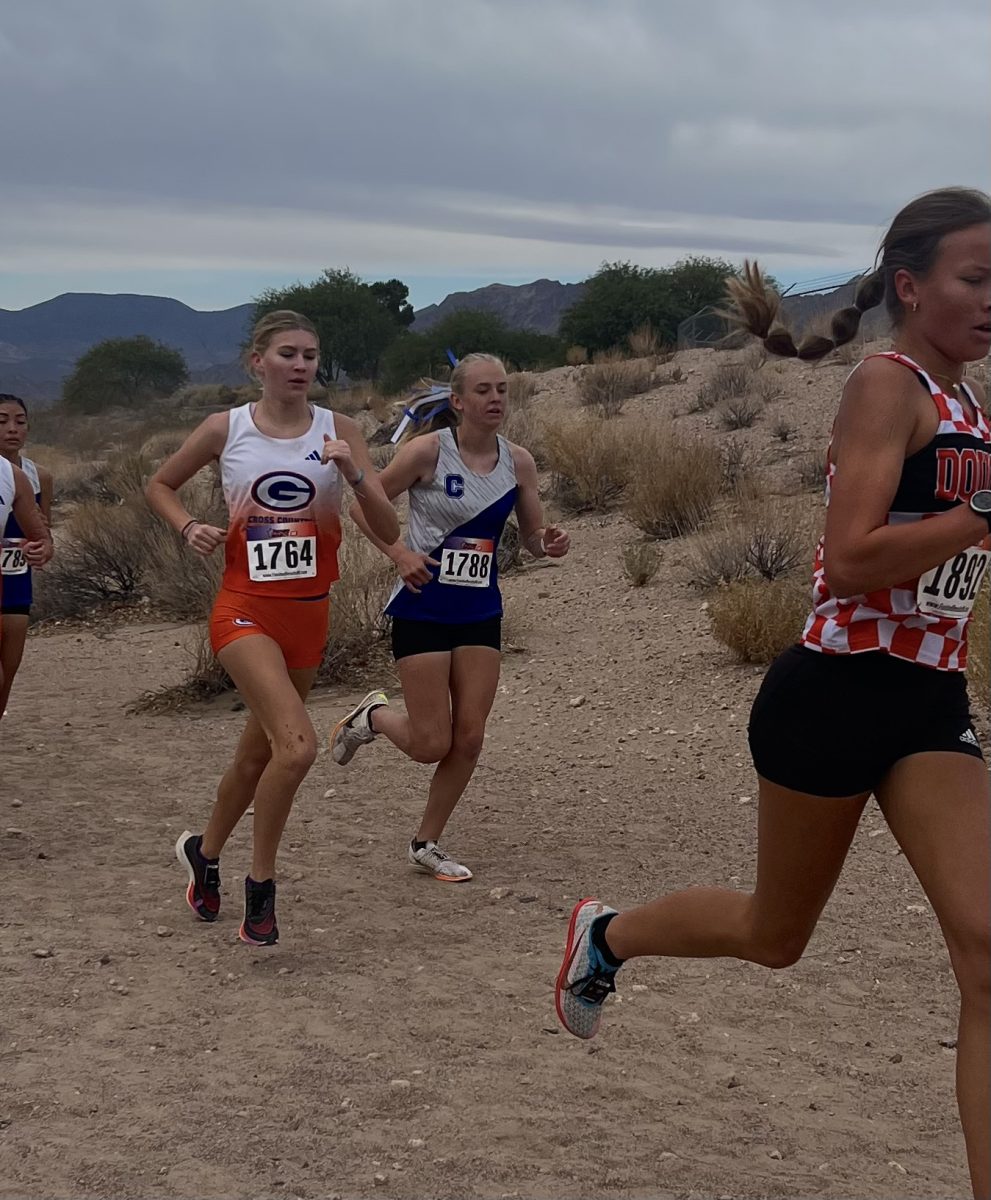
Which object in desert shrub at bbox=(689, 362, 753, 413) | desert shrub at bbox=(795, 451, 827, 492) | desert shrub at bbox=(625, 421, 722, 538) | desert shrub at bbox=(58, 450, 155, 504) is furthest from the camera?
desert shrub at bbox=(689, 362, 753, 413)

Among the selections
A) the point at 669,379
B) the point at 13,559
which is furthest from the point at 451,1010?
the point at 669,379

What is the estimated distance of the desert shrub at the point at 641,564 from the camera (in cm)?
1322

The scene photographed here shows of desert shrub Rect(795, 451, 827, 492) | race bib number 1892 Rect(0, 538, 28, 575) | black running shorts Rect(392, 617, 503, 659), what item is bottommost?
desert shrub Rect(795, 451, 827, 492)

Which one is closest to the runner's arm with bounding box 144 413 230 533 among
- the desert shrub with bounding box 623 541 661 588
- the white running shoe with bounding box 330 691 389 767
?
the white running shoe with bounding box 330 691 389 767

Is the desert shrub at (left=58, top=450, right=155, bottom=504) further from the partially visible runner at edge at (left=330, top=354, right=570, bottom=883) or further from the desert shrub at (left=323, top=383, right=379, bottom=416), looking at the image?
the partially visible runner at edge at (left=330, top=354, right=570, bottom=883)

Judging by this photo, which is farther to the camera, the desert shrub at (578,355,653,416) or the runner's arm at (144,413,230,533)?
the desert shrub at (578,355,653,416)

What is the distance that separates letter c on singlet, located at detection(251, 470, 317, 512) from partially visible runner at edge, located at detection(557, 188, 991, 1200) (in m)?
2.56

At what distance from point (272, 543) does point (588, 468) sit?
12268 millimetres

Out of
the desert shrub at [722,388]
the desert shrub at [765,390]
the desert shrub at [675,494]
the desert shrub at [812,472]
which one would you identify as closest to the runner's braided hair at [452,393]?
the desert shrub at [675,494]

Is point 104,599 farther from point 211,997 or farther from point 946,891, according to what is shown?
point 946,891

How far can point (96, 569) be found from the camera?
1570 centimetres

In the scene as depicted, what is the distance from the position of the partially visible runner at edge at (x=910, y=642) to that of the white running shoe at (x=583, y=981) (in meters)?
0.75

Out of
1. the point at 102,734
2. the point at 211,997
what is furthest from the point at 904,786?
the point at 102,734

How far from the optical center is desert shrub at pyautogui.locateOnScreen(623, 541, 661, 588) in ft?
43.4
